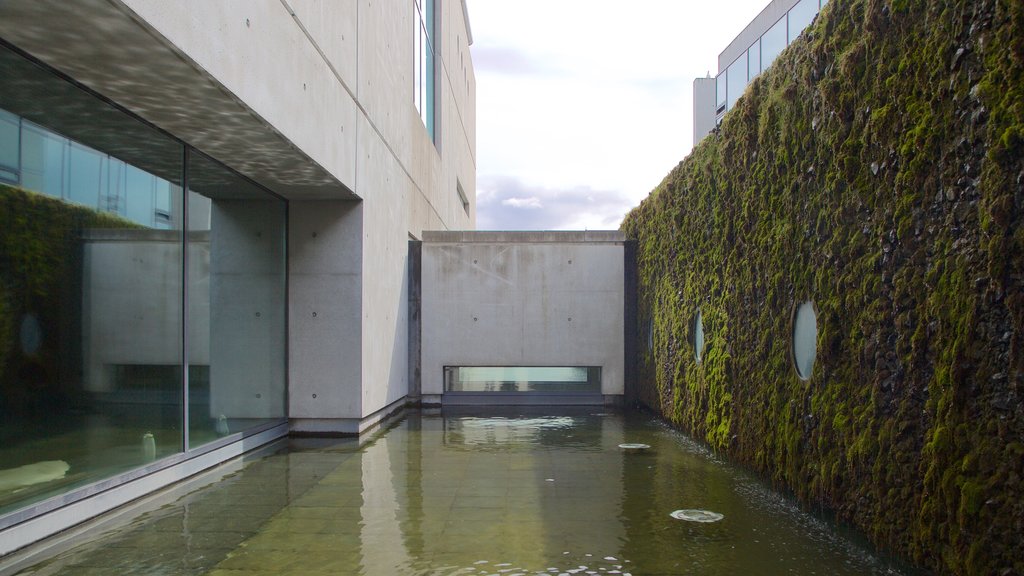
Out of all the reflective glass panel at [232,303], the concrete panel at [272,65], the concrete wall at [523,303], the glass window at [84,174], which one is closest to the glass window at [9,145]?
the glass window at [84,174]

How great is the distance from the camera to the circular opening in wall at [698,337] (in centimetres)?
970

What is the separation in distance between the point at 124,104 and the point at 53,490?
3102 mm

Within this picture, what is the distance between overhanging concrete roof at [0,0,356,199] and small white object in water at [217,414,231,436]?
9.42 feet

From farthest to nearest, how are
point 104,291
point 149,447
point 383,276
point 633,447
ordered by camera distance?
point 383,276
point 633,447
point 149,447
point 104,291

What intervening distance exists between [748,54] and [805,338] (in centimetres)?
2353

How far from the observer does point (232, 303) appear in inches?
355

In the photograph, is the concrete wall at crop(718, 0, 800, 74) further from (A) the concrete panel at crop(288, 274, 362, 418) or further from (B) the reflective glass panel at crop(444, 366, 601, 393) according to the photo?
(A) the concrete panel at crop(288, 274, 362, 418)

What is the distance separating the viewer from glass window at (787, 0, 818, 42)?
21.1m

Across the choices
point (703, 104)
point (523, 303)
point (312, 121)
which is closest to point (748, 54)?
point (703, 104)

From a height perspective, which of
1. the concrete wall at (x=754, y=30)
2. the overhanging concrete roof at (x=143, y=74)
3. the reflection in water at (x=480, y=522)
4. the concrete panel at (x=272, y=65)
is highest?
the concrete wall at (x=754, y=30)

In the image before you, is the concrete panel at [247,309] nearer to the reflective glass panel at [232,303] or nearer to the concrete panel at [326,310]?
the reflective glass panel at [232,303]

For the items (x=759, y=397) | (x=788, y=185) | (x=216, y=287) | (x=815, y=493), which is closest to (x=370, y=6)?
(x=216, y=287)

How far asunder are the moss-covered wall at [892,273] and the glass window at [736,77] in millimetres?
21376

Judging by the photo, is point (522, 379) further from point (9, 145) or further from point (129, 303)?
point (9, 145)
